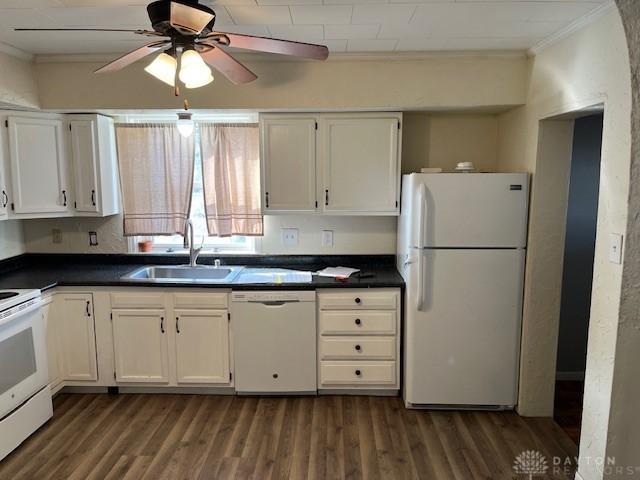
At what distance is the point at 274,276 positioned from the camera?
122 inches

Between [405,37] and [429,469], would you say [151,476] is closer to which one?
[429,469]

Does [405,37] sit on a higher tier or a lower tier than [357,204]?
higher

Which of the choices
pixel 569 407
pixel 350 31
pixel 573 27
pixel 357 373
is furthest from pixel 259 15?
pixel 569 407

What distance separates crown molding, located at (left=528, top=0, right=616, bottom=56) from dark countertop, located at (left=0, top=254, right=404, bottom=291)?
170cm

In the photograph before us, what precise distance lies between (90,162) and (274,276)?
1.60 m

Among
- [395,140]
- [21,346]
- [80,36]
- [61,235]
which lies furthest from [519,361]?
[61,235]

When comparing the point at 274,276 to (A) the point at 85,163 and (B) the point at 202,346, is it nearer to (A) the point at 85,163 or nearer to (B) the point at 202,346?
(B) the point at 202,346

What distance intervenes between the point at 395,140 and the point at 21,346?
2.72 meters

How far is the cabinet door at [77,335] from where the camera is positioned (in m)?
2.94

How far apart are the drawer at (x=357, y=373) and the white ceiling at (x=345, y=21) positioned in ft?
6.95

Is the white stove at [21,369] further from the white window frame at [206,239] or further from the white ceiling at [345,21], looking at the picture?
the white ceiling at [345,21]

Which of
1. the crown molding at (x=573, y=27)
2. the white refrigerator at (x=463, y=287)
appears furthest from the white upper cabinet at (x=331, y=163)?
the crown molding at (x=573, y=27)

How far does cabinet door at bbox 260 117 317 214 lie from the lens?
9.86ft

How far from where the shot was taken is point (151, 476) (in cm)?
224
